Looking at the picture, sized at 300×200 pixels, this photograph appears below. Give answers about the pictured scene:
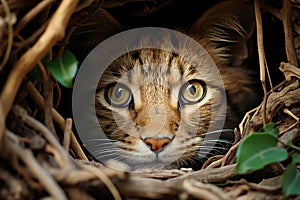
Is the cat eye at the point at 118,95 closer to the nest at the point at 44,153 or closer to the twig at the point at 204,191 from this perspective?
the nest at the point at 44,153

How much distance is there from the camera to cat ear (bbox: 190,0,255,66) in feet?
5.13

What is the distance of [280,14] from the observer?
133cm

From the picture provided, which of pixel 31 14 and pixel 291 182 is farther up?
pixel 31 14

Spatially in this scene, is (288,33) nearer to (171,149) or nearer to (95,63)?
(171,149)

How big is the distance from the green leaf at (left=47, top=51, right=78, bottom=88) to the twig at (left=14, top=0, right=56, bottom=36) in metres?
0.09

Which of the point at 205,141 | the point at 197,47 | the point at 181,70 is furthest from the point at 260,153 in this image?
the point at 197,47

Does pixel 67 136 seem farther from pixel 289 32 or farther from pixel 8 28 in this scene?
pixel 289 32

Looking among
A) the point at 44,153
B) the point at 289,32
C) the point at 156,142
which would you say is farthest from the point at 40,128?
the point at 289,32

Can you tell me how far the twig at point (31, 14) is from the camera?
2.89ft

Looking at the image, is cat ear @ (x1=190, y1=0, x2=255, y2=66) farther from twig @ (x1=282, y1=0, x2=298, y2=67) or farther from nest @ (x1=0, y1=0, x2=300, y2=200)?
nest @ (x1=0, y1=0, x2=300, y2=200)

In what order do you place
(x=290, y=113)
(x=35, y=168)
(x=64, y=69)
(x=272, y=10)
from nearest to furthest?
(x=35, y=168)
(x=64, y=69)
(x=290, y=113)
(x=272, y=10)

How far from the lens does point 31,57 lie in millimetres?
856

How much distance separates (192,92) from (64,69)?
30.2 inches

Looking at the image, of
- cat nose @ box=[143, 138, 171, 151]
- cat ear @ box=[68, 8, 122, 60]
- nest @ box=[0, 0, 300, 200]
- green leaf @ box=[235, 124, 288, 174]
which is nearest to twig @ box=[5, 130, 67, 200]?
nest @ box=[0, 0, 300, 200]
